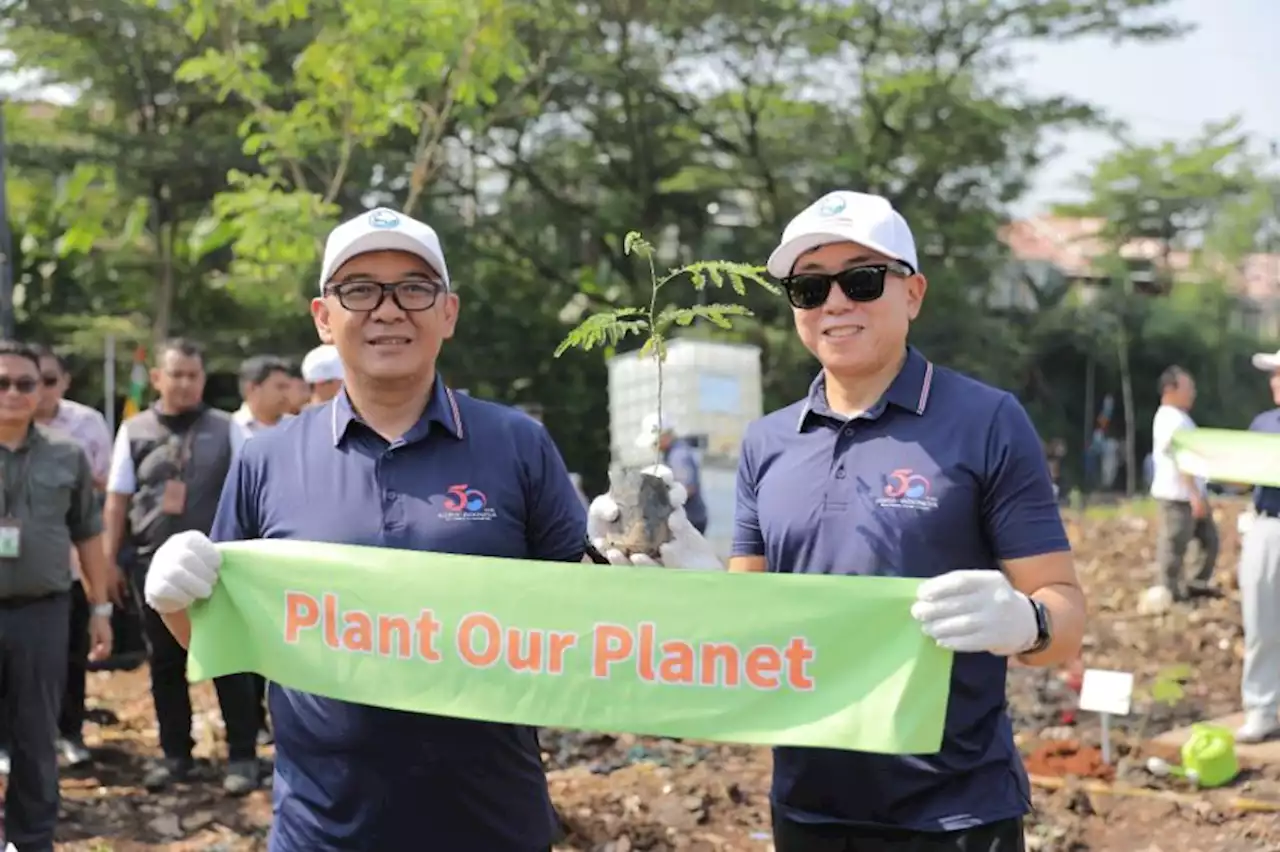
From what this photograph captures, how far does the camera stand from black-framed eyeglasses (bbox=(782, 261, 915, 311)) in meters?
2.61

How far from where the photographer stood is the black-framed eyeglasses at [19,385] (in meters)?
4.92

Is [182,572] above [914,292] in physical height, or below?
below

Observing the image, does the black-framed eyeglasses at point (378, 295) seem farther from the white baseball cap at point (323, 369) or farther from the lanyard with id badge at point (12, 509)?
the white baseball cap at point (323, 369)

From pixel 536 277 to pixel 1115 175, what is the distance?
21.3m

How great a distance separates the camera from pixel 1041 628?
7.70 ft

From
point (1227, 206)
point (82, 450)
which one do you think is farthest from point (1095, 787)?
point (1227, 206)

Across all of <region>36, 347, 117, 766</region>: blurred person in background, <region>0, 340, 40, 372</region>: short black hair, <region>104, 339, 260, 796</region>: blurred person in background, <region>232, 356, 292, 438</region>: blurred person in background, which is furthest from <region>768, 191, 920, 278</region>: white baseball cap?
<region>232, 356, 292, 438</region>: blurred person in background

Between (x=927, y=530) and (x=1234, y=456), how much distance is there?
5.18 meters

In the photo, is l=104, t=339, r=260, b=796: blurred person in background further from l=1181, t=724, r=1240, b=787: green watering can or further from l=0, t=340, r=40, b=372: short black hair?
l=1181, t=724, r=1240, b=787: green watering can

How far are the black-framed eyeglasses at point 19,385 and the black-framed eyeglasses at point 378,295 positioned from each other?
2.79 m

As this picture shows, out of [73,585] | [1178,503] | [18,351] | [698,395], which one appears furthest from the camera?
[698,395]

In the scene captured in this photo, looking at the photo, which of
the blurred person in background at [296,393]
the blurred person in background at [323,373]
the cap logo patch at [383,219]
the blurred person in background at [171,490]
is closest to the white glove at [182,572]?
the cap logo patch at [383,219]

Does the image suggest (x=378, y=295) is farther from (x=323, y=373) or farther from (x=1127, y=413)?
(x=1127, y=413)

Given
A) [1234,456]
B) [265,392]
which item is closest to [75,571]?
[265,392]
